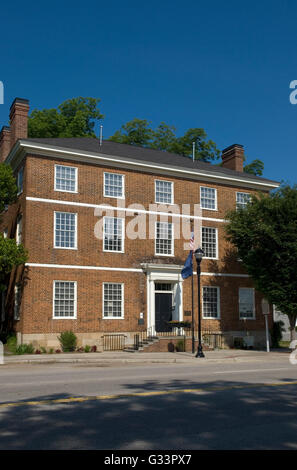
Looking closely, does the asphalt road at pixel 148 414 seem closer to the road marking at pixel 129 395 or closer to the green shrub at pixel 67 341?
the road marking at pixel 129 395

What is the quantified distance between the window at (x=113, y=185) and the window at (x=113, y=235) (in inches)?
58.5

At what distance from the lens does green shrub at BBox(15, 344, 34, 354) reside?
24891 millimetres

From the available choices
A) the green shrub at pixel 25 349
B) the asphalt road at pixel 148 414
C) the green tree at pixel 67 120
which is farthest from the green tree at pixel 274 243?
the green tree at pixel 67 120

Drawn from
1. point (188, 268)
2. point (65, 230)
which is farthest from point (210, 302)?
point (65, 230)

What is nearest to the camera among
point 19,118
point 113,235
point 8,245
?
point 8,245

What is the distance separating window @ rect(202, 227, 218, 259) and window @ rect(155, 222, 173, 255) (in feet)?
7.95

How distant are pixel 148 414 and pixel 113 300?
2036cm

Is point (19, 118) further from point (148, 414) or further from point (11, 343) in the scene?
point (148, 414)

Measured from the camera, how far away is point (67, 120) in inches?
1897

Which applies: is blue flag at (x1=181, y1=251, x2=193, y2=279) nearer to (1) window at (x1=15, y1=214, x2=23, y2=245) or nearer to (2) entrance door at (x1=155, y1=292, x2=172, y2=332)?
(2) entrance door at (x1=155, y1=292, x2=172, y2=332)

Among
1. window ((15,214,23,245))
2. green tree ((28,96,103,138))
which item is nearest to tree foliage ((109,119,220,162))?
green tree ((28,96,103,138))

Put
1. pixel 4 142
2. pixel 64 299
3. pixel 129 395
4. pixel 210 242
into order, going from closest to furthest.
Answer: pixel 129 395
pixel 64 299
pixel 210 242
pixel 4 142

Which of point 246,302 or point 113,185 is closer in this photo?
point 113,185
